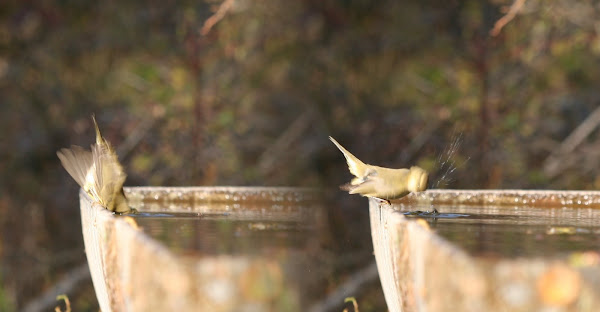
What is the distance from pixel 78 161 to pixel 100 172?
0.10 m

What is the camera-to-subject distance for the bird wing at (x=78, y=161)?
4.61ft

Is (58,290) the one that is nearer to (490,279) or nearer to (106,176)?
(106,176)

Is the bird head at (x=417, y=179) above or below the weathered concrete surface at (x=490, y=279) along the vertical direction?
above

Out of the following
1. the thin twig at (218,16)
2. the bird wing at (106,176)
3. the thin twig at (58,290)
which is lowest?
the bird wing at (106,176)

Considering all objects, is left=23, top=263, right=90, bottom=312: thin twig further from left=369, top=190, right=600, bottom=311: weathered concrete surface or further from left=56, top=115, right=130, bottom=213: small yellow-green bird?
left=369, top=190, right=600, bottom=311: weathered concrete surface

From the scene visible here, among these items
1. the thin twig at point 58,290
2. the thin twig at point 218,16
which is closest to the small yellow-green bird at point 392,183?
the thin twig at point 218,16

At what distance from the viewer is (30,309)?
12.0 ft

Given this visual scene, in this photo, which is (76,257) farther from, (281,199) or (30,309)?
(281,199)

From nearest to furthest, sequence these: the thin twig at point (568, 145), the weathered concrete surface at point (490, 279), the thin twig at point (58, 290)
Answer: the weathered concrete surface at point (490, 279)
the thin twig at point (58, 290)
the thin twig at point (568, 145)

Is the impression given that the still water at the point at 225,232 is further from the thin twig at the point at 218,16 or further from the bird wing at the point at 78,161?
the thin twig at the point at 218,16

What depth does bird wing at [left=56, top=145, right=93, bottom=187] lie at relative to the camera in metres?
1.41

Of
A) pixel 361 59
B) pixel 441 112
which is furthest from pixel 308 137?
pixel 441 112

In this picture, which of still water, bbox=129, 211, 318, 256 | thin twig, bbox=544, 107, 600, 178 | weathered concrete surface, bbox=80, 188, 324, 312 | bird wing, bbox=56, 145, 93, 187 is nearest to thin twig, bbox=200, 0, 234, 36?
bird wing, bbox=56, 145, 93, 187

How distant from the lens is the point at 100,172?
135 centimetres
